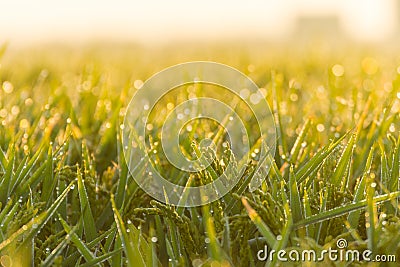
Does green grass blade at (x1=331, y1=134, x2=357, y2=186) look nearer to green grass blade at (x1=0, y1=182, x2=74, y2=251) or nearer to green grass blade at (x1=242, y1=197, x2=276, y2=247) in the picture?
green grass blade at (x1=242, y1=197, x2=276, y2=247)

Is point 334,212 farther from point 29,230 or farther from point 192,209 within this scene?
point 29,230

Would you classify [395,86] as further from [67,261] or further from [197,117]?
[67,261]

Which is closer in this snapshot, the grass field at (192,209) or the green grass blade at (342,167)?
the grass field at (192,209)

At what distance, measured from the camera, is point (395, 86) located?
1490 millimetres

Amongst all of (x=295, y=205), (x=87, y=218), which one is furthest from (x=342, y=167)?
(x=87, y=218)

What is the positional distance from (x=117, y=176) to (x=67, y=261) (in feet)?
1.00

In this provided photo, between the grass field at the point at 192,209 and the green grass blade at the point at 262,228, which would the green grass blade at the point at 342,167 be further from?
the green grass blade at the point at 262,228

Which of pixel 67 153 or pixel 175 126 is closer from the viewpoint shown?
pixel 67 153

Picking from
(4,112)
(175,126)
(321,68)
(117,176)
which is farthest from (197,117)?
(321,68)

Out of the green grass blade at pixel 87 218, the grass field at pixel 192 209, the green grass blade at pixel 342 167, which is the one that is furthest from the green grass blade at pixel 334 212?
the green grass blade at pixel 87 218

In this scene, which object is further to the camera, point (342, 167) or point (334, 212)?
point (342, 167)

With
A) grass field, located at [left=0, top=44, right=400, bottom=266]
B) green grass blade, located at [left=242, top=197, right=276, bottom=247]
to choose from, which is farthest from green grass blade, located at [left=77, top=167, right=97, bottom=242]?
green grass blade, located at [left=242, top=197, right=276, bottom=247]

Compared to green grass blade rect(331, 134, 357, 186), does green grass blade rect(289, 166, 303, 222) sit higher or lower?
lower

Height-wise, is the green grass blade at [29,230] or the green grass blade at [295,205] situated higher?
the green grass blade at [29,230]
